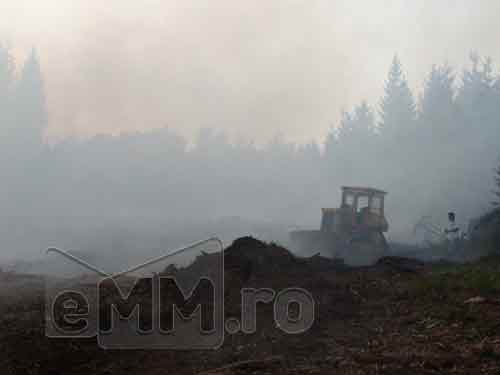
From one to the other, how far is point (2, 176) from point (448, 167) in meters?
49.0

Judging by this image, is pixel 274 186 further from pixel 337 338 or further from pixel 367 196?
pixel 337 338

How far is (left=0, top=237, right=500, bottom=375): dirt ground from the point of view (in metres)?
5.56

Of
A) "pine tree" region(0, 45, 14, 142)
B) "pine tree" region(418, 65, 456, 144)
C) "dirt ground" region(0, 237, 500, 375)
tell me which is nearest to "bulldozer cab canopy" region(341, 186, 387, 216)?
"dirt ground" region(0, 237, 500, 375)

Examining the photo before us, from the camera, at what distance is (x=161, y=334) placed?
7859 millimetres

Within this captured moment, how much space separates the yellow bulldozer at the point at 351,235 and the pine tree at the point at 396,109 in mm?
34115

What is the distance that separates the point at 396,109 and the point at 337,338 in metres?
52.7

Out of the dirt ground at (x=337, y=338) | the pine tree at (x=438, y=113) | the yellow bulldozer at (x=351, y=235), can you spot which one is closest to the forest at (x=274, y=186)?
the pine tree at (x=438, y=113)

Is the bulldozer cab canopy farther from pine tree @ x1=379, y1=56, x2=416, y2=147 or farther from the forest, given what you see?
pine tree @ x1=379, y1=56, x2=416, y2=147

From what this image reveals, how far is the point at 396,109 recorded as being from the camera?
5519 cm

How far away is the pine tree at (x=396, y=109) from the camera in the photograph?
5338cm

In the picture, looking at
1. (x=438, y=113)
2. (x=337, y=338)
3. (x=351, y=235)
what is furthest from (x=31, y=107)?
(x=337, y=338)

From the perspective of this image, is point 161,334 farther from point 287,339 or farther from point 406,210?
point 406,210

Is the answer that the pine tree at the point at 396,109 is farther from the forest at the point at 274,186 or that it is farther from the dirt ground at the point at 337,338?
the dirt ground at the point at 337,338

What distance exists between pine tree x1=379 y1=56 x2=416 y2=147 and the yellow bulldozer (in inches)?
1343
